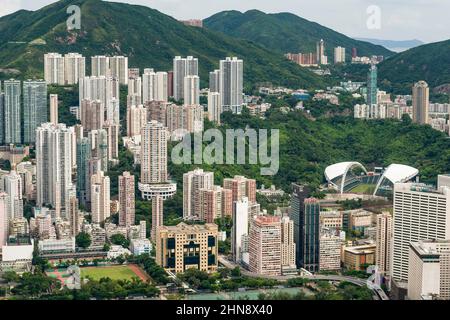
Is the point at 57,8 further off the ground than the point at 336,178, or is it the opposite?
the point at 57,8

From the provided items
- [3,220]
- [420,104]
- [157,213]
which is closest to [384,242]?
[157,213]

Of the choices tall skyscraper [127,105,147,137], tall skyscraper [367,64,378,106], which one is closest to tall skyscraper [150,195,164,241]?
tall skyscraper [127,105,147,137]

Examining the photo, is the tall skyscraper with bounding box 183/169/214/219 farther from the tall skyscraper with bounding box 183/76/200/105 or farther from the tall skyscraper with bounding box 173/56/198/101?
the tall skyscraper with bounding box 173/56/198/101

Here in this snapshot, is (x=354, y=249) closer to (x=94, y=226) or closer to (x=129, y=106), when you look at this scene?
(x=94, y=226)

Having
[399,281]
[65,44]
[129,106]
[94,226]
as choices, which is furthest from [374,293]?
[65,44]

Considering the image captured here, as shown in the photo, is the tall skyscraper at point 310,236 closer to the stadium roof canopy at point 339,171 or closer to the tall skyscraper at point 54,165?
the tall skyscraper at point 54,165

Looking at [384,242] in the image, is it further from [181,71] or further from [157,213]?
[181,71]

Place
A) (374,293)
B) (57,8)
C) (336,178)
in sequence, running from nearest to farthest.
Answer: (374,293)
(336,178)
(57,8)

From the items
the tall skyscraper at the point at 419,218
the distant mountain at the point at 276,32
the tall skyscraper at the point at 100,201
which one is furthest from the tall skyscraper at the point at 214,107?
the distant mountain at the point at 276,32
